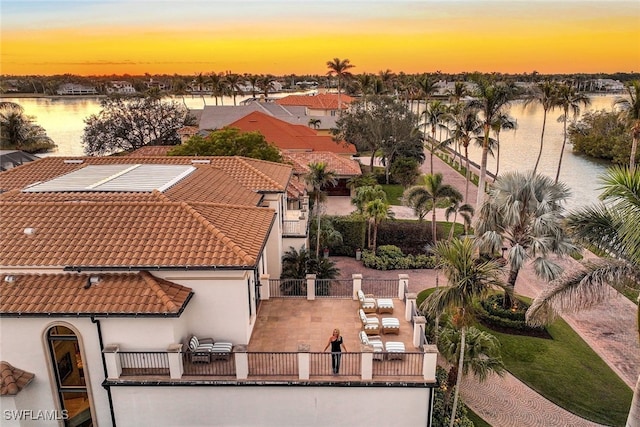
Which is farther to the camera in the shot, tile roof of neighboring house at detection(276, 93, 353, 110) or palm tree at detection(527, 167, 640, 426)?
tile roof of neighboring house at detection(276, 93, 353, 110)

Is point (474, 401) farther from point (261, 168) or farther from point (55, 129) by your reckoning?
point (55, 129)

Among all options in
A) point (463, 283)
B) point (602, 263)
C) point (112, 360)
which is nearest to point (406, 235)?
point (463, 283)

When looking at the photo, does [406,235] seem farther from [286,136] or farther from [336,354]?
[286,136]

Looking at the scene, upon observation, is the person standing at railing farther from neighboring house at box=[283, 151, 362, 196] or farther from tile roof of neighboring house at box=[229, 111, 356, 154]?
tile roof of neighboring house at box=[229, 111, 356, 154]

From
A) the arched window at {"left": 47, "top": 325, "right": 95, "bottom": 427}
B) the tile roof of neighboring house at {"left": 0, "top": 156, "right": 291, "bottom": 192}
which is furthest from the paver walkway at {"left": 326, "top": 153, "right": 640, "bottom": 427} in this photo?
the arched window at {"left": 47, "top": 325, "right": 95, "bottom": 427}

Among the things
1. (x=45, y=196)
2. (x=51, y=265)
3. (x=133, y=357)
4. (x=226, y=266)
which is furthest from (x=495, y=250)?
(x=45, y=196)

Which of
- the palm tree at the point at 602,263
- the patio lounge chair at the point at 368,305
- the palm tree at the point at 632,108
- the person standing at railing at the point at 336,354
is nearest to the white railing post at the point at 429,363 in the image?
the person standing at railing at the point at 336,354

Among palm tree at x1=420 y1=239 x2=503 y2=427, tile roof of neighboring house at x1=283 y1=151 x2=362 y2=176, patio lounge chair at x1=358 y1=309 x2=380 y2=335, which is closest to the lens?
palm tree at x1=420 y1=239 x2=503 y2=427
